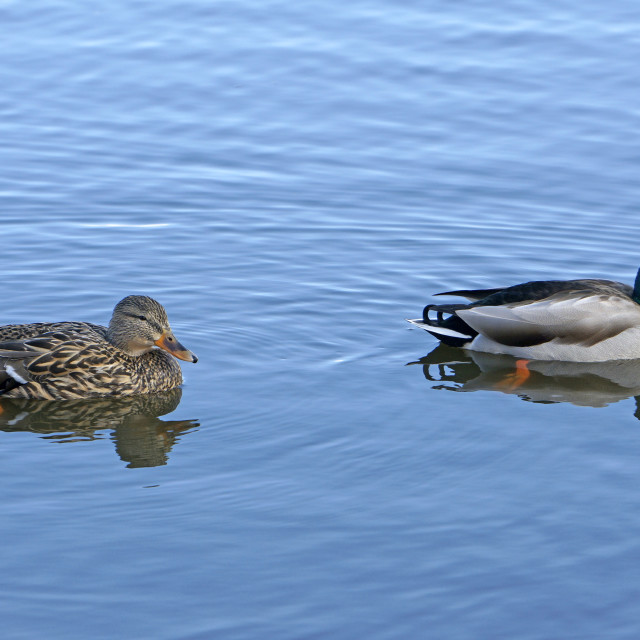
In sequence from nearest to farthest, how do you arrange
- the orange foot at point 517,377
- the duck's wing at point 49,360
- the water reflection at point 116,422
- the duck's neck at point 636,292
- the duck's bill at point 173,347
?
1. the water reflection at point 116,422
2. the duck's wing at point 49,360
3. the duck's bill at point 173,347
4. the orange foot at point 517,377
5. the duck's neck at point 636,292

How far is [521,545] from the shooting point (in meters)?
7.18

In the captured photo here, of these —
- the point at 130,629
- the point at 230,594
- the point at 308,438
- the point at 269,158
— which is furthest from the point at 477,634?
the point at 269,158

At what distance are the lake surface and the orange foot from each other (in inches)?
4.9

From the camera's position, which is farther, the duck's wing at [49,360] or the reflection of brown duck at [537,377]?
the reflection of brown duck at [537,377]

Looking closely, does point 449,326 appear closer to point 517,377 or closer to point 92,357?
point 517,377

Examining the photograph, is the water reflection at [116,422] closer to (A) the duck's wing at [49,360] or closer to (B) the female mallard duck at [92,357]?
(B) the female mallard duck at [92,357]

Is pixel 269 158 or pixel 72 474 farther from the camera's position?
pixel 269 158

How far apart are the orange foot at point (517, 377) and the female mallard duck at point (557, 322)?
0.21 metres

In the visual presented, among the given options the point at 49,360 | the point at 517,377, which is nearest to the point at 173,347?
the point at 49,360

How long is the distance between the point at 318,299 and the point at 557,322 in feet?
6.56

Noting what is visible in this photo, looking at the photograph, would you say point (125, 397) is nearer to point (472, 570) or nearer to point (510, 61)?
point (472, 570)

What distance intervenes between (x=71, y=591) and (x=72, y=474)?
4.79 ft

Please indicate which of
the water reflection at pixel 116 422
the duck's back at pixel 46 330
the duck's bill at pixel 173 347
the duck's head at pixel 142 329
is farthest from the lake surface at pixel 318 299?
the duck's back at pixel 46 330

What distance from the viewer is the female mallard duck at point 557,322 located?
1052 cm
